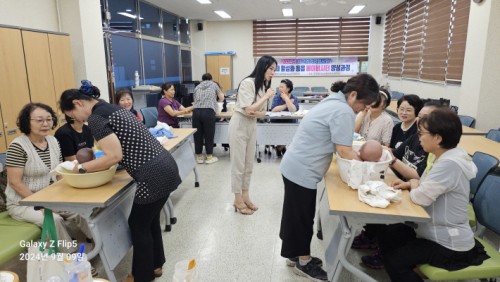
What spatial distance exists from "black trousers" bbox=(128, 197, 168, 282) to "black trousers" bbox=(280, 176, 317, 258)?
0.83 meters

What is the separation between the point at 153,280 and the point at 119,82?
15.3 ft

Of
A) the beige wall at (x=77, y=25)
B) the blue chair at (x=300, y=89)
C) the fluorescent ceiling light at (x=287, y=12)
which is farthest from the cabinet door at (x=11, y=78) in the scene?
the blue chair at (x=300, y=89)

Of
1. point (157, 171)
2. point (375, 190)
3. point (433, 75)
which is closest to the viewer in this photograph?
point (375, 190)

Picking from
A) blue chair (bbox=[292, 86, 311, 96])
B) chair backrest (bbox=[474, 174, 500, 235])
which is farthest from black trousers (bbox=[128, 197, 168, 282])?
blue chair (bbox=[292, 86, 311, 96])

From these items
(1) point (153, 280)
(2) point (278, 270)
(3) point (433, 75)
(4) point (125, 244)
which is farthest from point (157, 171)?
(3) point (433, 75)

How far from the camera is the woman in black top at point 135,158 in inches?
67.9

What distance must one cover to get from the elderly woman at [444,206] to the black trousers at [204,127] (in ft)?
12.2

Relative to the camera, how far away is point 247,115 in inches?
115

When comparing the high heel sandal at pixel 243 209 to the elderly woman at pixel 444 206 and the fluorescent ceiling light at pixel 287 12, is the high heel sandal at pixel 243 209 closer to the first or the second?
the elderly woman at pixel 444 206

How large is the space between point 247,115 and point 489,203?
1.90 metres

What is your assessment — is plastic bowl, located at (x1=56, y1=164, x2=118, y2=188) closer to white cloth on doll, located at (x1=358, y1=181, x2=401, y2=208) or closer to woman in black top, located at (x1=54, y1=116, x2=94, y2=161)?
woman in black top, located at (x1=54, y1=116, x2=94, y2=161)

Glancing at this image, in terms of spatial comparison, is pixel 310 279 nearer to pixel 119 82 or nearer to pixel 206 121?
pixel 206 121

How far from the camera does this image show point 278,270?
2.35 metres

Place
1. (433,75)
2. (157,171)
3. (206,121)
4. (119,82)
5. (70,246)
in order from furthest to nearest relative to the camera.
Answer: (119,82) → (433,75) → (206,121) → (70,246) → (157,171)
